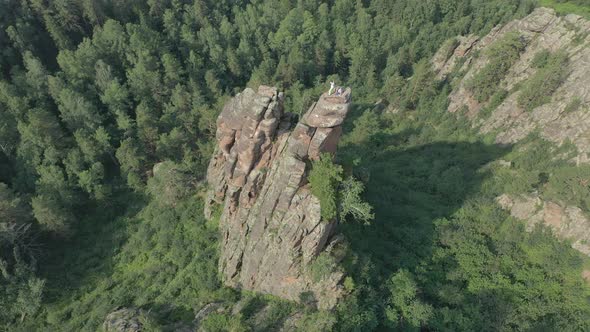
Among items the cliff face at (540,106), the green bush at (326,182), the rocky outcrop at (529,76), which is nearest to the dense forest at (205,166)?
the cliff face at (540,106)

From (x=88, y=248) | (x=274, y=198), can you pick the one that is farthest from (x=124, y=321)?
(x=88, y=248)

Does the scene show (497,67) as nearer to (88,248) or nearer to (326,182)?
(326,182)

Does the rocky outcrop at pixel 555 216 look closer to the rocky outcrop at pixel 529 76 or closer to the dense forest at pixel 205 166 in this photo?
the dense forest at pixel 205 166

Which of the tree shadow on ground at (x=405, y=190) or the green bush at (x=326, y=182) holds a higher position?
the green bush at (x=326, y=182)

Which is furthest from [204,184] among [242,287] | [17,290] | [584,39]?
[584,39]

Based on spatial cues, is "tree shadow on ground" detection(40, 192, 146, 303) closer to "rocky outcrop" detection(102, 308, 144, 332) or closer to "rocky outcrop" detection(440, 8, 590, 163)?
"rocky outcrop" detection(102, 308, 144, 332)

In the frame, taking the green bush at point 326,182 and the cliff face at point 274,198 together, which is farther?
the cliff face at point 274,198

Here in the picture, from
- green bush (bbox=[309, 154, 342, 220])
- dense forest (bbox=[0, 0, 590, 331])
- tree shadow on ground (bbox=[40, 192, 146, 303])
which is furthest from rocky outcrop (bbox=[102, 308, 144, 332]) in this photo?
green bush (bbox=[309, 154, 342, 220])

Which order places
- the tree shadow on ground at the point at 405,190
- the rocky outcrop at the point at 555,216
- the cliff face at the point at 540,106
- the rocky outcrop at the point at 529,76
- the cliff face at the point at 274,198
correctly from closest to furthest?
the cliff face at the point at 274,198 < the tree shadow on ground at the point at 405,190 < the rocky outcrop at the point at 555,216 < the cliff face at the point at 540,106 < the rocky outcrop at the point at 529,76
